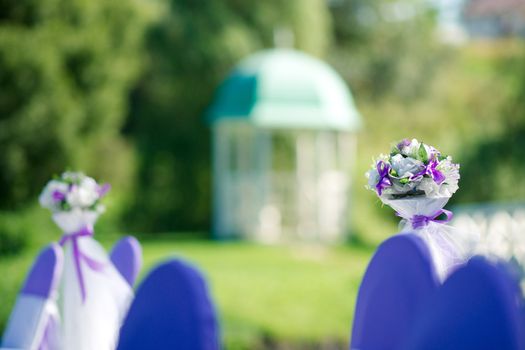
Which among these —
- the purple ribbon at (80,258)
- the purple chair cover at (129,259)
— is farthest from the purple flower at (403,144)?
the purple ribbon at (80,258)

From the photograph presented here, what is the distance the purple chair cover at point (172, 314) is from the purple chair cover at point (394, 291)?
2.02 ft

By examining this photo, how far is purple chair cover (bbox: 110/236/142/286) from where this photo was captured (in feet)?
15.3

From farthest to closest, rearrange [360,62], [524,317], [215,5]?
[360,62], [215,5], [524,317]

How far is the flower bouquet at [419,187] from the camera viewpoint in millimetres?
4020

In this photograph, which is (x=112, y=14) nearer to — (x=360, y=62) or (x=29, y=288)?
(x=29, y=288)

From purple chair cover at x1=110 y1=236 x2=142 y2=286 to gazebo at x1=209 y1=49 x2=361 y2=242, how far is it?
33.9ft

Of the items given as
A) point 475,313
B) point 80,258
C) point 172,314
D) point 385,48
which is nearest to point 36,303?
point 80,258

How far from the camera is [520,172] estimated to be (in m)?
19.6

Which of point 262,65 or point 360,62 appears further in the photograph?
point 360,62

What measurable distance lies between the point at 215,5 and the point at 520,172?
771 cm

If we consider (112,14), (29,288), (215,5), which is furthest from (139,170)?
(29,288)

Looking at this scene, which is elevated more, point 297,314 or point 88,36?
point 88,36

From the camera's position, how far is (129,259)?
185 inches

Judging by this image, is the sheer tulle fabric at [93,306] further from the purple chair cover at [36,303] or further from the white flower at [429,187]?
the white flower at [429,187]
